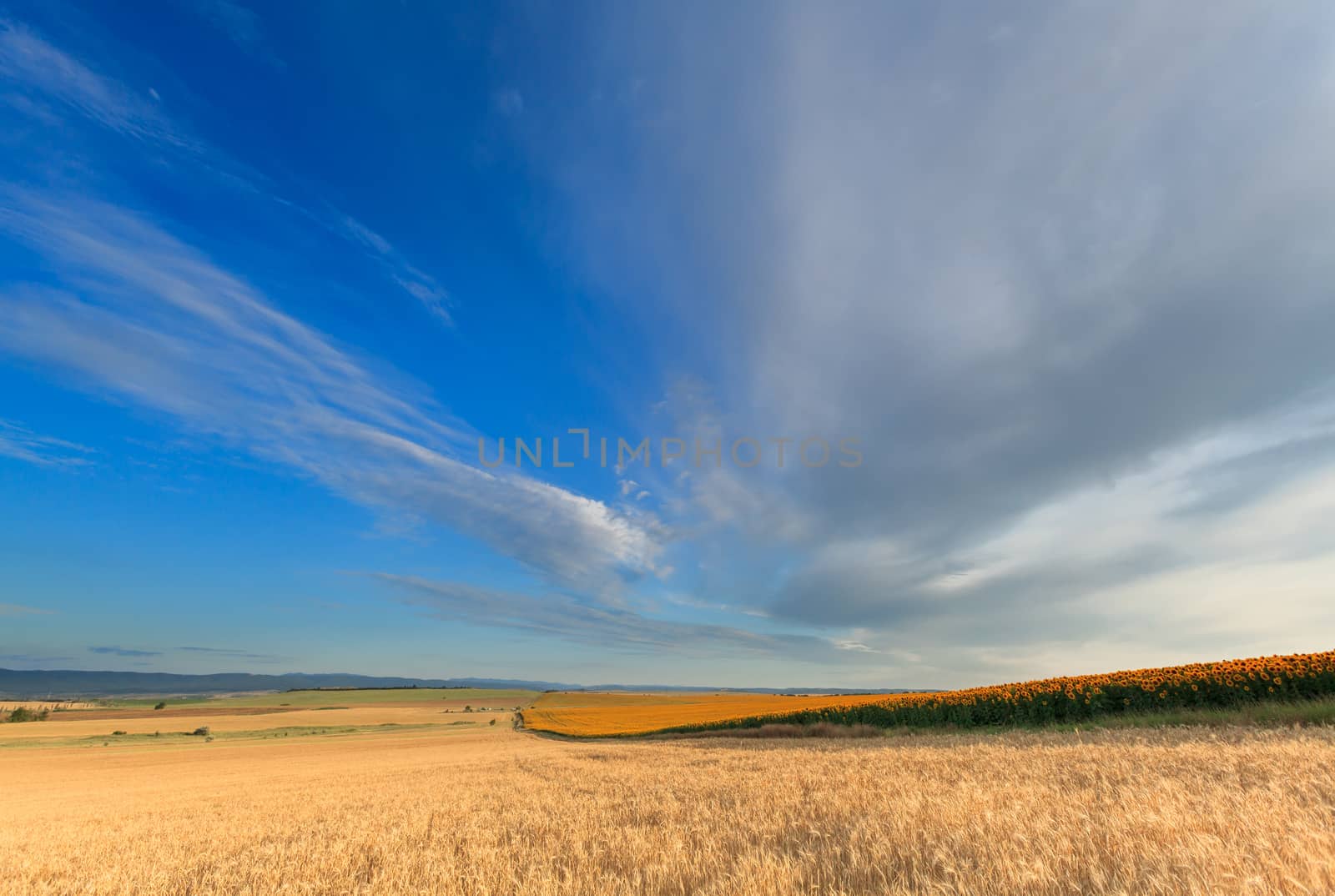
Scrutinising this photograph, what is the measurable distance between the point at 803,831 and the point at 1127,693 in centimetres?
Answer: 2246

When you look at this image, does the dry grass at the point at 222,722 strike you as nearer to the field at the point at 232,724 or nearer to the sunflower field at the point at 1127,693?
the field at the point at 232,724

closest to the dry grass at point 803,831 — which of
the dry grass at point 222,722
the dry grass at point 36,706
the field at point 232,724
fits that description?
the field at point 232,724

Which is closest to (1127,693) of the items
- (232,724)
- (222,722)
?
(232,724)

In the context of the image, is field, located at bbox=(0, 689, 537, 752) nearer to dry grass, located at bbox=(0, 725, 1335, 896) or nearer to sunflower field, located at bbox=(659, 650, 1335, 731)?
dry grass, located at bbox=(0, 725, 1335, 896)

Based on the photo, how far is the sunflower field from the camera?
18.3m

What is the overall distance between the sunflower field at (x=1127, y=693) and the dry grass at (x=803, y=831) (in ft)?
31.3

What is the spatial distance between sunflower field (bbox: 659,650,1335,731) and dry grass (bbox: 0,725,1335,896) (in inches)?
376

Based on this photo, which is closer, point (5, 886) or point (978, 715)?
point (5, 886)

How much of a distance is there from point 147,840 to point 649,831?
1097cm

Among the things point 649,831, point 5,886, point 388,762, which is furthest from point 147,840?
point 388,762

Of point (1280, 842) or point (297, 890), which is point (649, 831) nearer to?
point (297, 890)

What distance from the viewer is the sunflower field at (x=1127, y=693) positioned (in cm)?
1828

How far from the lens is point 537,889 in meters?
5.30

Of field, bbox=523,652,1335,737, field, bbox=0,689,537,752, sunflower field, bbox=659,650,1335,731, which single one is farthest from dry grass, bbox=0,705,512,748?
sunflower field, bbox=659,650,1335,731
